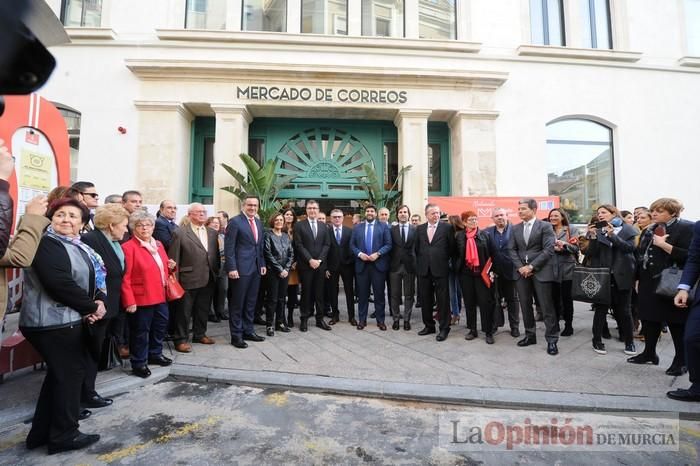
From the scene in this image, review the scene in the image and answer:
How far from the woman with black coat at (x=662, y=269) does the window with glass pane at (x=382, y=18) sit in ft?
31.0

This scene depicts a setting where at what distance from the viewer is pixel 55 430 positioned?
8.25 feet

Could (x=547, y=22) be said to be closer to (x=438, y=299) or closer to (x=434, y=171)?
(x=434, y=171)

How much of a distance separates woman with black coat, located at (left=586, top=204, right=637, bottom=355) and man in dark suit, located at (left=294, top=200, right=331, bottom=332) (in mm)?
4023

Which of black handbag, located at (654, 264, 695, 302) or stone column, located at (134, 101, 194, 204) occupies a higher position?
stone column, located at (134, 101, 194, 204)

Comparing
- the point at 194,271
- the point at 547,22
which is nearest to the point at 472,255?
the point at 194,271

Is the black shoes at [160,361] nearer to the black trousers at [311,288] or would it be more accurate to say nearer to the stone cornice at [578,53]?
the black trousers at [311,288]

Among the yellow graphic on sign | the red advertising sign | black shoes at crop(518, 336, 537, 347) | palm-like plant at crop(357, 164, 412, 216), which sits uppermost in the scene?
palm-like plant at crop(357, 164, 412, 216)

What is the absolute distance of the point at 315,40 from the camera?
33.5 feet

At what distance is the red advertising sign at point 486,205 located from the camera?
29.8 ft

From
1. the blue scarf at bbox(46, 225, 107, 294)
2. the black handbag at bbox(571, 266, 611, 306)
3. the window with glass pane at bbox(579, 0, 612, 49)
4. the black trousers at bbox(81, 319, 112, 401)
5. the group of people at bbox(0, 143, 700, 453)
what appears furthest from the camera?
the window with glass pane at bbox(579, 0, 612, 49)

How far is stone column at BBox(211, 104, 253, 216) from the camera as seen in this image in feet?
32.4

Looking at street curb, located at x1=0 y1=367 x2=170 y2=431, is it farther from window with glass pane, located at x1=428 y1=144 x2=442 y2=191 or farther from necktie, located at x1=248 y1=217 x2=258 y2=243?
window with glass pane, located at x1=428 y1=144 x2=442 y2=191

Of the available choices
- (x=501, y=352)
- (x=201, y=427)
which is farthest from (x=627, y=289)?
(x=201, y=427)

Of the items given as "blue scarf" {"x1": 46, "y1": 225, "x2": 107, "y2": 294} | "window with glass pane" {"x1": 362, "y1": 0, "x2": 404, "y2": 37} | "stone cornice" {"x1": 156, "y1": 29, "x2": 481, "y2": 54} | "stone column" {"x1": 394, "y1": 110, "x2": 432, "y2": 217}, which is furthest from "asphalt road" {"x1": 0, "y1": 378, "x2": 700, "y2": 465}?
"window with glass pane" {"x1": 362, "y1": 0, "x2": 404, "y2": 37}
